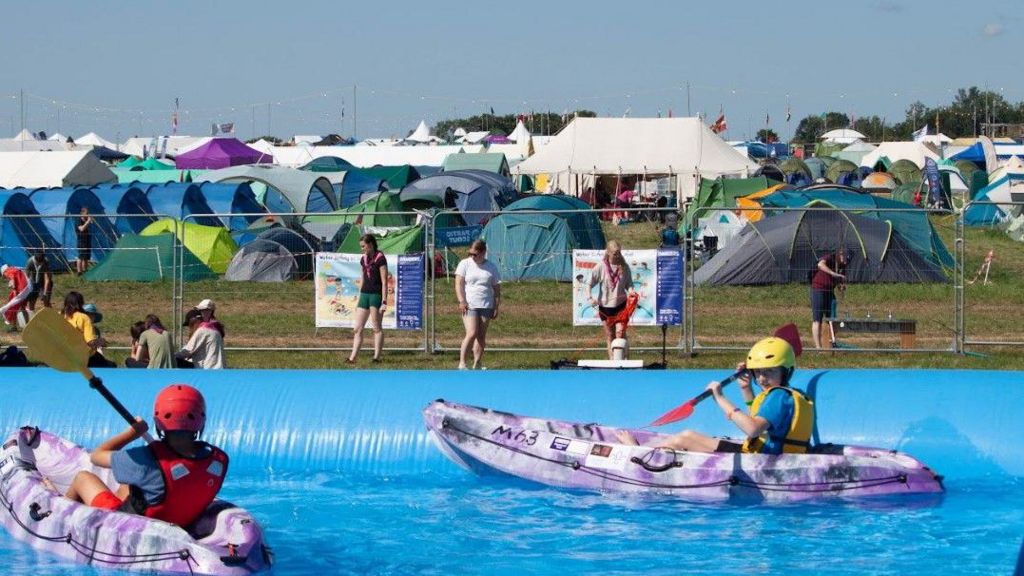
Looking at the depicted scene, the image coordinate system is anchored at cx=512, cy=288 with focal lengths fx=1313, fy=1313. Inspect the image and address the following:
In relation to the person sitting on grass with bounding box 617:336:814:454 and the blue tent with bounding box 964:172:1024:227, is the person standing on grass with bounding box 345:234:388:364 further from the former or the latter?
the blue tent with bounding box 964:172:1024:227

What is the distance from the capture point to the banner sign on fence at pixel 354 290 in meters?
13.4

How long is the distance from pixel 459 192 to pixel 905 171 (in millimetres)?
16970

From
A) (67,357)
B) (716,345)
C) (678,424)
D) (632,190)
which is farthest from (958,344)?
(632,190)

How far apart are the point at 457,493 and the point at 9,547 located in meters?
2.83

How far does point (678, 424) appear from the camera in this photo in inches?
368

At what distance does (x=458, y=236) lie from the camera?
23078 mm

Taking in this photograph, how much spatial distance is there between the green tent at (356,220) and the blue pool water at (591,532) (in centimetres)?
1181

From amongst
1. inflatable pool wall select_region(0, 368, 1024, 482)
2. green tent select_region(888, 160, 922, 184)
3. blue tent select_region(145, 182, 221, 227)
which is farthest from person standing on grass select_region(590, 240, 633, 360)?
green tent select_region(888, 160, 922, 184)

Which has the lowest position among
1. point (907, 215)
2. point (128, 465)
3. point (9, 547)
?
point (9, 547)

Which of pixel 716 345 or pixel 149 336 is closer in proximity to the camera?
pixel 149 336

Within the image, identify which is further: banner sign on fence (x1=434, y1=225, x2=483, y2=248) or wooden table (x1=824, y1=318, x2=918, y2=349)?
banner sign on fence (x1=434, y1=225, x2=483, y2=248)

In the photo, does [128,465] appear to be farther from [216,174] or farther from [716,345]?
[216,174]

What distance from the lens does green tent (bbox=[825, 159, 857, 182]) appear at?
43.0 m

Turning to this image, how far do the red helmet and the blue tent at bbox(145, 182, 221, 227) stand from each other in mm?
20090
